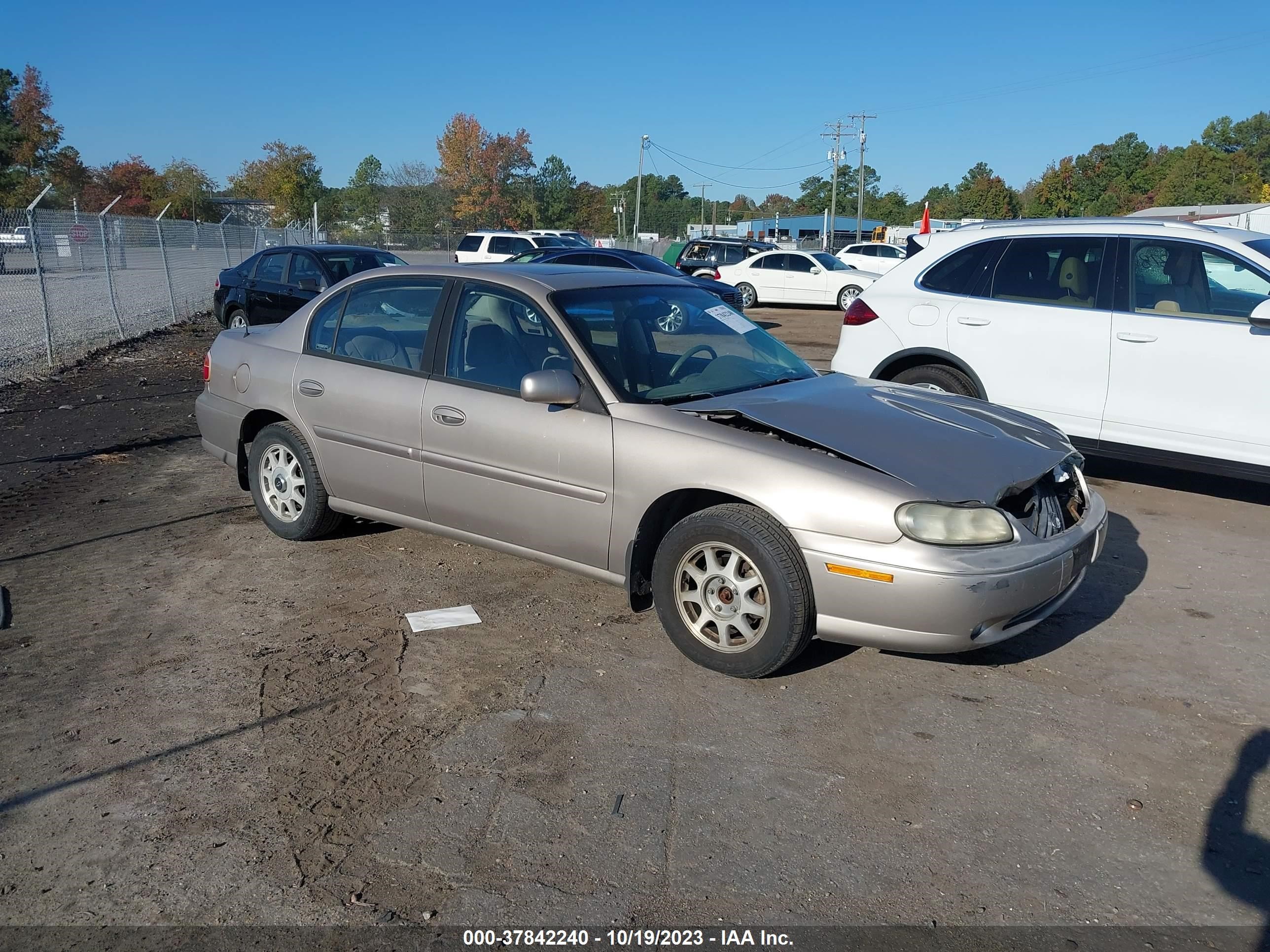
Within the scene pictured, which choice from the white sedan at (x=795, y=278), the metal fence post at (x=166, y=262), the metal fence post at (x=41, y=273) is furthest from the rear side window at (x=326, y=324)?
the white sedan at (x=795, y=278)

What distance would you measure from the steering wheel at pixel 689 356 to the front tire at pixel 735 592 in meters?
0.94

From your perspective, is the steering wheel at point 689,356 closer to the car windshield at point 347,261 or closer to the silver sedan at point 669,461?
the silver sedan at point 669,461

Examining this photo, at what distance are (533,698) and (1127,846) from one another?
7.12ft

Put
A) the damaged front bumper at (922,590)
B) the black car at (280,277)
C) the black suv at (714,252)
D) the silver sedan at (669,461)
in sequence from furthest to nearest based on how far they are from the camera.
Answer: the black suv at (714,252)
the black car at (280,277)
the silver sedan at (669,461)
the damaged front bumper at (922,590)

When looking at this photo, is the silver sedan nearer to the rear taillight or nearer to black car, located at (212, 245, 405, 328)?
the rear taillight

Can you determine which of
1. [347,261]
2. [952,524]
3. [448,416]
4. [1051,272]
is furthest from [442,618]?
[347,261]

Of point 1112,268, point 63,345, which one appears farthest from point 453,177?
point 1112,268

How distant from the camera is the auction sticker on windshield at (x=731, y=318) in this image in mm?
5570

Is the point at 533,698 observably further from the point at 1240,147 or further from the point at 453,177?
the point at 1240,147

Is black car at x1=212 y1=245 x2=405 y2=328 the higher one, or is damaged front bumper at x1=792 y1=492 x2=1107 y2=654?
black car at x1=212 y1=245 x2=405 y2=328

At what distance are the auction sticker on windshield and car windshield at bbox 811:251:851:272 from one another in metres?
21.9

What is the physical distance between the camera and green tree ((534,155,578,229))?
8791 centimetres

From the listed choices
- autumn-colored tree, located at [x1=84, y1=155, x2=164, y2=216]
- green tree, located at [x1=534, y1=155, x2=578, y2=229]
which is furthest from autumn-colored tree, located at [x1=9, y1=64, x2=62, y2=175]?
green tree, located at [x1=534, y1=155, x2=578, y2=229]

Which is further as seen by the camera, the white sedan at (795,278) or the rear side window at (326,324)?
the white sedan at (795,278)
